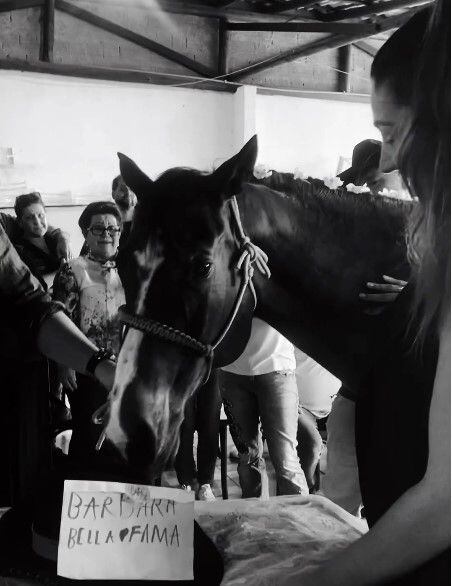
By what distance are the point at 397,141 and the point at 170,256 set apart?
394 mm

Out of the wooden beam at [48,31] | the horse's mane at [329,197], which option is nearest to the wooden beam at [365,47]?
the wooden beam at [48,31]

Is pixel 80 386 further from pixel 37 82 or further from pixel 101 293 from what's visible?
pixel 37 82

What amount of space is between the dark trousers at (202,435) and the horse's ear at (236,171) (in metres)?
1.82

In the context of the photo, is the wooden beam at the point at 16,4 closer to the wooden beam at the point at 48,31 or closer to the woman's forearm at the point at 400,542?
the wooden beam at the point at 48,31

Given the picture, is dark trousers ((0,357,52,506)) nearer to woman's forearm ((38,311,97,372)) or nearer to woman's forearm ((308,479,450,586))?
woman's forearm ((38,311,97,372))

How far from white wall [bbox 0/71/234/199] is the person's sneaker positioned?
4.48 feet

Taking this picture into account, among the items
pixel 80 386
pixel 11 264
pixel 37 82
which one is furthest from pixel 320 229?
pixel 37 82

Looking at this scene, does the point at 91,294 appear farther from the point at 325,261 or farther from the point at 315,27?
the point at 315,27

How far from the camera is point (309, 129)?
8.86 ft

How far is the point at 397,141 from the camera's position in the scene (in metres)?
0.87

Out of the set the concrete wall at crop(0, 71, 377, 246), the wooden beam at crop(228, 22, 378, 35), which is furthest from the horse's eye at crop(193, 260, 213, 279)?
the wooden beam at crop(228, 22, 378, 35)

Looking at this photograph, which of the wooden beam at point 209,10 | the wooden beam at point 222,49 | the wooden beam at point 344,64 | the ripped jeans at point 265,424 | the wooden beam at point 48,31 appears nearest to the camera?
the ripped jeans at point 265,424

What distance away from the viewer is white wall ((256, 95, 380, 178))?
2.76 metres

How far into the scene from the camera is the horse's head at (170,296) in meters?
1.02
